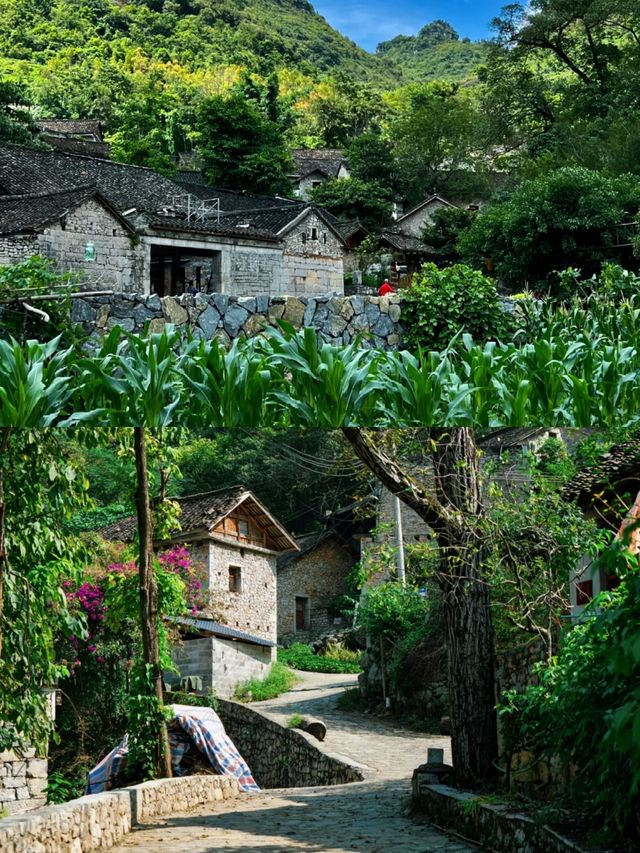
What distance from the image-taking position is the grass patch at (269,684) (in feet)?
20.6

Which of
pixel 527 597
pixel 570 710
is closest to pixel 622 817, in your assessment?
pixel 570 710

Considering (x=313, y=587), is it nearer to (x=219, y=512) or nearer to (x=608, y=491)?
(x=219, y=512)

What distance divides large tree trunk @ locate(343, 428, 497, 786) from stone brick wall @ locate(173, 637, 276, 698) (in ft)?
3.73

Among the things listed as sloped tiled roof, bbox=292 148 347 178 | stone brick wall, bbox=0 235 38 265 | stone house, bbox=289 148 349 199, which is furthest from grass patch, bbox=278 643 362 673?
sloped tiled roof, bbox=292 148 347 178

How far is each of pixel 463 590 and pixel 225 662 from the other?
1.48 meters

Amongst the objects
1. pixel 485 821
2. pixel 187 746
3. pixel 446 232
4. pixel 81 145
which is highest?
pixel 81 145

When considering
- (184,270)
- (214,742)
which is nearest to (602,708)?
(214,742)

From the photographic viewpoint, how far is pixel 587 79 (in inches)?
1622

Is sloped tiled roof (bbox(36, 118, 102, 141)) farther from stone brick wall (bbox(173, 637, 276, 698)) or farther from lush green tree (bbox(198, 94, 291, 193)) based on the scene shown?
stone brick wall (bbox(173, 637, 276, 698))

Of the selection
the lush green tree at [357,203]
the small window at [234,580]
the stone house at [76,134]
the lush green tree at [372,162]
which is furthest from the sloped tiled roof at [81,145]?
the small window at [234,580]

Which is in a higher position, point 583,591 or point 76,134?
point 76,134

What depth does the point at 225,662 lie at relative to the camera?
20.8ft

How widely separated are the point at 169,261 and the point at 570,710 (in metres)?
18.8

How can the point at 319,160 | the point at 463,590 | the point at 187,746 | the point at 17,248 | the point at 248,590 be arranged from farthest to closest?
the point at 319,160 → the point at 17,248 → the point at 187,746 → the point at 463,590 → the point at 248,590
